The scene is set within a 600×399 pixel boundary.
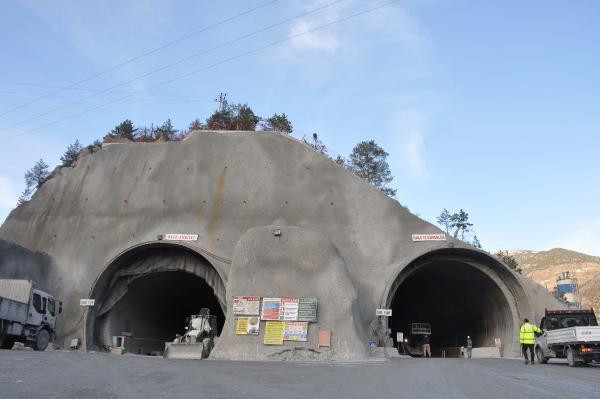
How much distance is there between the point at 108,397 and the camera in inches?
327

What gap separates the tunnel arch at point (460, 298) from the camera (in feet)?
107

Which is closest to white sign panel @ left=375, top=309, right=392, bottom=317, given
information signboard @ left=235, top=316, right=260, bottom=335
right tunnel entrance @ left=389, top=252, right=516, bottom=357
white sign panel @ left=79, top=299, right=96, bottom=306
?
right tunnel entrance @ left=389, top=252, right=516, bottom=357

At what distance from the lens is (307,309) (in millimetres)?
25875

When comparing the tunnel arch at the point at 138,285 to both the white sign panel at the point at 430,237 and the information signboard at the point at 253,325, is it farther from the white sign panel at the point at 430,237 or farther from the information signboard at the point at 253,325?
the white sign panel at the point at 430,237

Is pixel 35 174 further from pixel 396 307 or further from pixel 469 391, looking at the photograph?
pixel 469 391

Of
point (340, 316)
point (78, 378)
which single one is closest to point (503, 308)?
point (340, 316)

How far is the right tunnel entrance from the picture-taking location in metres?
33.7

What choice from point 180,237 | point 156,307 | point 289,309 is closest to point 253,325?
point 289,309

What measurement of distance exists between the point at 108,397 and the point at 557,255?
555ft

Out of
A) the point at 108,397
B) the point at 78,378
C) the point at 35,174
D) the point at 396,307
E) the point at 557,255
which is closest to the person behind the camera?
the point at 108,397

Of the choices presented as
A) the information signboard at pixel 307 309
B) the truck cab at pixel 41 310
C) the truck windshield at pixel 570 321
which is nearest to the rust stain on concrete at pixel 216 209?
the information signboard at pixel 307 309

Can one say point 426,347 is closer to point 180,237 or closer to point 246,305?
point 246,305

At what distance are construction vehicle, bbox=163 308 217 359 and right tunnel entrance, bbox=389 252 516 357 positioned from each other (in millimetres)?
12211

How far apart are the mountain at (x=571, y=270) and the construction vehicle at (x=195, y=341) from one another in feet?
226
